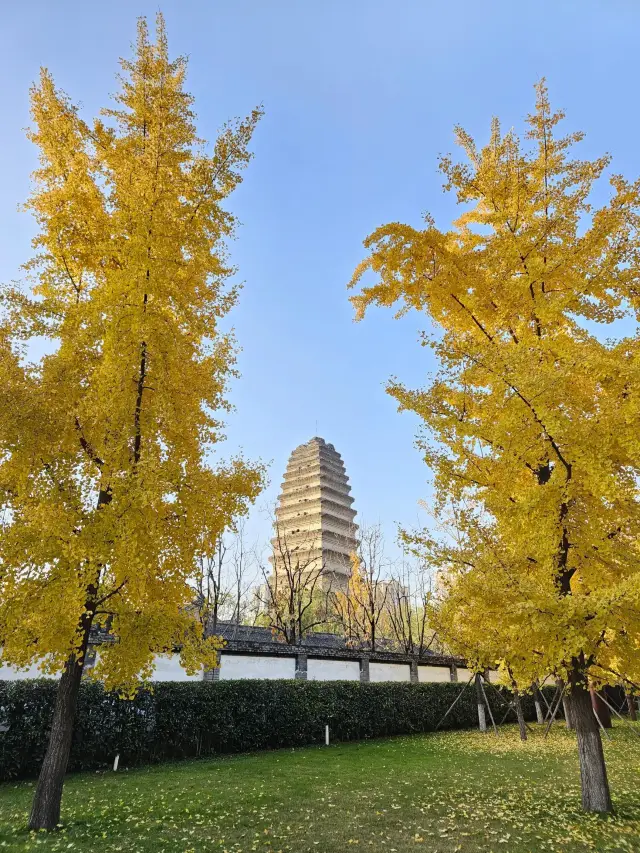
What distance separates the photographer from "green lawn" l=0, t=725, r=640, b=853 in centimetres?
448

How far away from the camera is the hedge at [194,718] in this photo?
26.0 feet

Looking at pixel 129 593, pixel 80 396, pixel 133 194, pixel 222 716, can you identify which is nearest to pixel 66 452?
pixel 80 396

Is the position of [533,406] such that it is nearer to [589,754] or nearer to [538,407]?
[538,407]

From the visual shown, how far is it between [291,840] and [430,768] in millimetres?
4928

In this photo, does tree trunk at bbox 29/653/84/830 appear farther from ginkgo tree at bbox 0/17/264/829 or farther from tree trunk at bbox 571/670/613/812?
tree trunk at bbox 571/670/613/812

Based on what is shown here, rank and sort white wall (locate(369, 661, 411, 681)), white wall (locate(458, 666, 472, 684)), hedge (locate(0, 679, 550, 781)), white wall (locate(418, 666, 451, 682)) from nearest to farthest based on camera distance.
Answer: hedge (locate(0, 679, 550, 781)) < white wall (locate(369, 661, 411, 681)) < white wall (locate(418, 666, 451, 682)) < white wall (locate(458, 666, 472, 684))

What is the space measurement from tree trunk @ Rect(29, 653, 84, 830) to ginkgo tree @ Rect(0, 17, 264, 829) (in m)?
0.02

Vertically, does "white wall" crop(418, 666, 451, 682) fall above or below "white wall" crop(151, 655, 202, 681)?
below

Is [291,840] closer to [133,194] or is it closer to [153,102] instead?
[133,194]

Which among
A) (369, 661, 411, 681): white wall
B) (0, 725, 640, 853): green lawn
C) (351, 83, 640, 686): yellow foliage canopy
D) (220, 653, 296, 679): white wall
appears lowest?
(0, 725, 640, 853): green lawn

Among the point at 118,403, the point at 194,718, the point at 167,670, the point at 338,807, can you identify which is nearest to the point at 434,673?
the point at 194,718

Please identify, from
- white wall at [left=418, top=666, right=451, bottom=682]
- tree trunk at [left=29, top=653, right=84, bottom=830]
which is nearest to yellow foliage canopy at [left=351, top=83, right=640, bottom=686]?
tree trunk at [left=29, top=653, right=84, bottom=830]

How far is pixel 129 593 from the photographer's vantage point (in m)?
4.90

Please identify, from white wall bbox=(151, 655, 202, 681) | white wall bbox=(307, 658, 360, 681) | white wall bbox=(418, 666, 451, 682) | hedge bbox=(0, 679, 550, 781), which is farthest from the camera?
white wall bbox=(418, 666, 451, 682)
